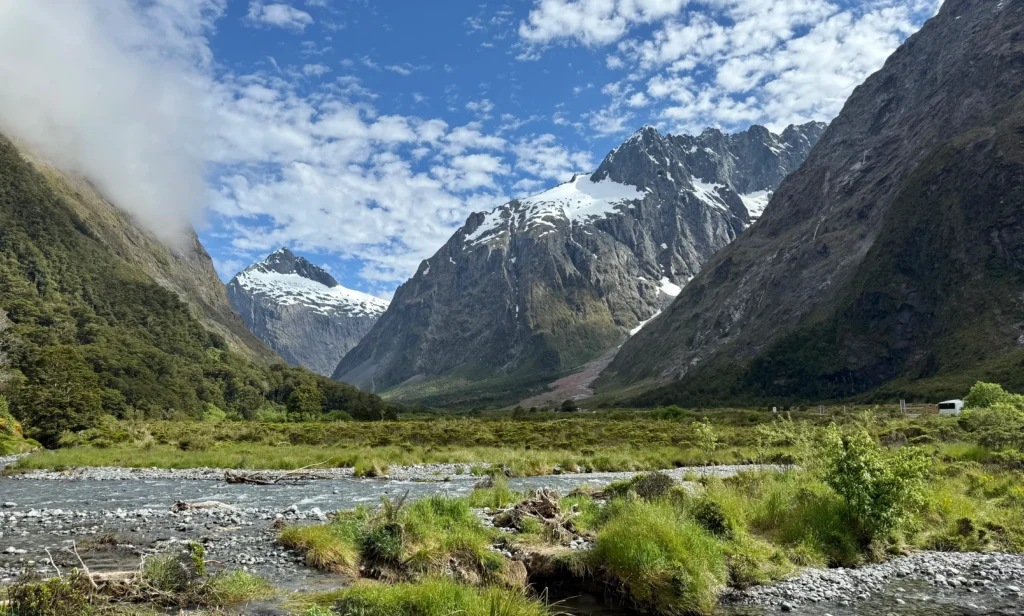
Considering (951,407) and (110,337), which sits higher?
(110,337)

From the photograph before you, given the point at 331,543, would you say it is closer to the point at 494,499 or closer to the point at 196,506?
the point at 494,499

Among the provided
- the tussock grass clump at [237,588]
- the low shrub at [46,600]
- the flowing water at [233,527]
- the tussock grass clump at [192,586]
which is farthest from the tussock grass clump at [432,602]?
the low shrub at [46,600]

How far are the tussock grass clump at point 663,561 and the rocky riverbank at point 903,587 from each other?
1.04 m

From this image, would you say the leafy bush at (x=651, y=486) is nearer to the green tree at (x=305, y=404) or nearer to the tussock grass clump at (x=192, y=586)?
the tussock grass clump at (x=192, y=586)

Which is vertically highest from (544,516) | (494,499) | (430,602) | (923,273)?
(923,273)

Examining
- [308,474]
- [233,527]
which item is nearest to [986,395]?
[308,474]

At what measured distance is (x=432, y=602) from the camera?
39.4 ft

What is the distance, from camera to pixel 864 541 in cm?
1970

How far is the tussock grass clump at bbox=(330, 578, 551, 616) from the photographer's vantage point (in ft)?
37.2

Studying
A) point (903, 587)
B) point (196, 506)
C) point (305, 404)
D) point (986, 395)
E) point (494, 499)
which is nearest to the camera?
point (903, 587)

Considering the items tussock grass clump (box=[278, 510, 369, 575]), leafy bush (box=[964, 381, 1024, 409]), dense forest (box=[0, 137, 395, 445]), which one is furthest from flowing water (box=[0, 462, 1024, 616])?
leafy bush (box=[964, 381, 1024, 409])

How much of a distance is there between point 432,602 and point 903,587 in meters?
13.3

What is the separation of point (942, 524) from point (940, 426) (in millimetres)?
42028

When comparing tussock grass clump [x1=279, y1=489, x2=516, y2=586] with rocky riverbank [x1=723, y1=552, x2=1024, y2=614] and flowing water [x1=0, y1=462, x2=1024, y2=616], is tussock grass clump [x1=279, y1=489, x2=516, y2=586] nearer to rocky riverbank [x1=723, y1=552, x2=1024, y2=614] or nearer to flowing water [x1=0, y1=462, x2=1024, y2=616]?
flowing water [x1=0, y1=462, x2=1024, y2=616]
